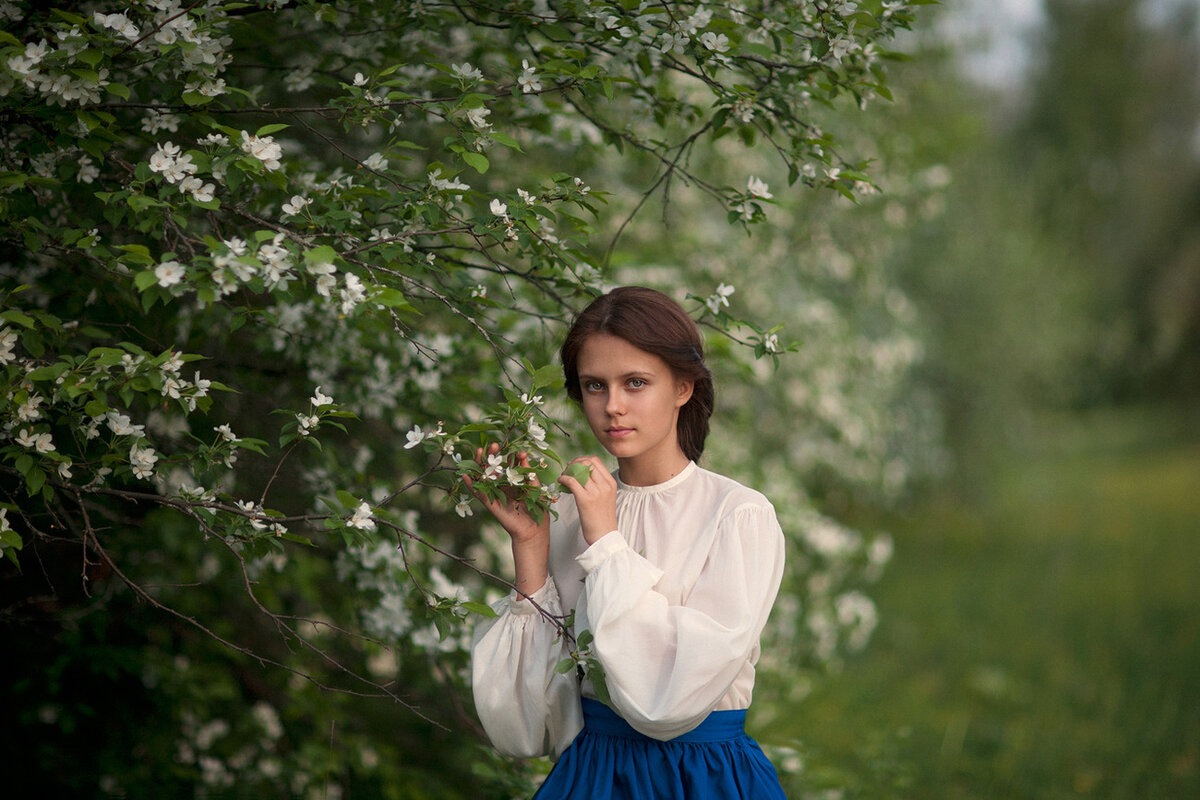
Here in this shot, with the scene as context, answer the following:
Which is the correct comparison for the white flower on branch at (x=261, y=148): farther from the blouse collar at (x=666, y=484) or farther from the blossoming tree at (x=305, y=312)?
the blouse collar at (x=666, y=484)

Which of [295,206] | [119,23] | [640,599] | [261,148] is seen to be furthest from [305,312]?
[640,599]

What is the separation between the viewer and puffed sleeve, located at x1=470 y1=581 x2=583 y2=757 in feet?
6.98

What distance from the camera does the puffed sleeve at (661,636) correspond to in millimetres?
1863

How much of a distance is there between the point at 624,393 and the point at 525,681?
624mm

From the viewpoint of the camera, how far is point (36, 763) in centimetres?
363

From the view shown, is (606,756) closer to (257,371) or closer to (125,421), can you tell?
(125,421)

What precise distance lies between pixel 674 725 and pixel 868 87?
1596 millimetres

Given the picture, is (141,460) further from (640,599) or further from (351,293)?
(640,599)

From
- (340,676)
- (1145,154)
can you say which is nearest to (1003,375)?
(1145,154)

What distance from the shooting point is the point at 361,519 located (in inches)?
76.8

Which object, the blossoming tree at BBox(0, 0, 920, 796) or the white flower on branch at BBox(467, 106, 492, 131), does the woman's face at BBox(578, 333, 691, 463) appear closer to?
the blossoming tree at BBox(0, 0, 920, 796)

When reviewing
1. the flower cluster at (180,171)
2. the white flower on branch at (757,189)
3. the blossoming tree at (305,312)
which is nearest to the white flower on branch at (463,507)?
the blossoming tree at (305,312)

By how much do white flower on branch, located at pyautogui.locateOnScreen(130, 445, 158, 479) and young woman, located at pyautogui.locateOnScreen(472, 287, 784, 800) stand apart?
2.12 feet

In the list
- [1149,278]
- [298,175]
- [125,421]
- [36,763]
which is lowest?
[36,763]
